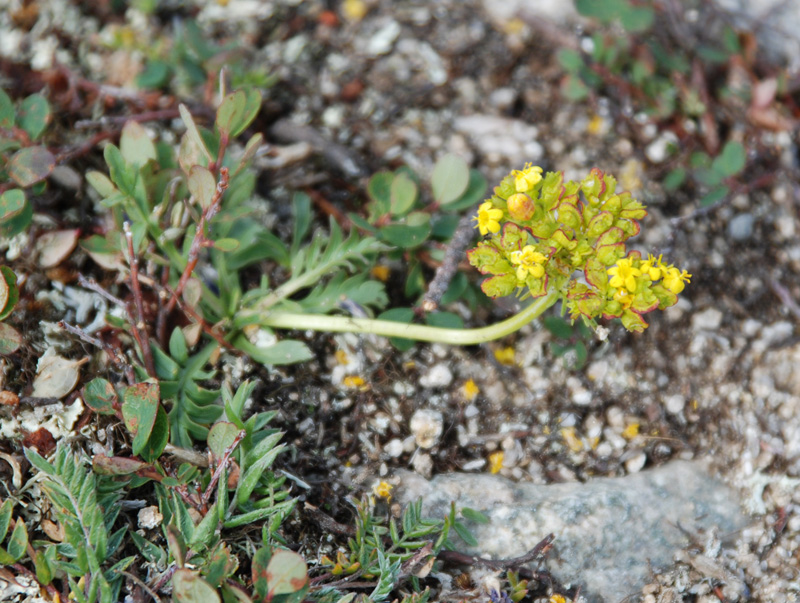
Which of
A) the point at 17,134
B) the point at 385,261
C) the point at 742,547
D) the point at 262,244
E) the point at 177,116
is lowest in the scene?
the point at 742,547

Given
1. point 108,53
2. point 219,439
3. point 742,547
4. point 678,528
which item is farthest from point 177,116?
point 742,547

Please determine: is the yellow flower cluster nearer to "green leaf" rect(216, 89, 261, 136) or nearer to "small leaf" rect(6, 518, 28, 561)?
"green leaf" rect(216, 89, 261, 136)

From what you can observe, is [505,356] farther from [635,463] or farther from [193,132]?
[193,132]

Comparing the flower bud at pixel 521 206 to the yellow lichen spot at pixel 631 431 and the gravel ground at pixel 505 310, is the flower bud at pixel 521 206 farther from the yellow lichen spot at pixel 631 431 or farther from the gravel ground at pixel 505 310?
the yellow lichen spot at pixel 631 431

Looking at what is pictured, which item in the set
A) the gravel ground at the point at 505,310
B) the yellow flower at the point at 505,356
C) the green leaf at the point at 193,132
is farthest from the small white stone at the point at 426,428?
the green leaf at the point at 193,132

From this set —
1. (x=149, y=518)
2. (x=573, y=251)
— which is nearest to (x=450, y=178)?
(x=573, y=251)

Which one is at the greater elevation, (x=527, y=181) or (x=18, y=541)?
(x=527, y=181)

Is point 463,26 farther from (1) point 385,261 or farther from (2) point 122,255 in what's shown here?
(2) point 122,255
